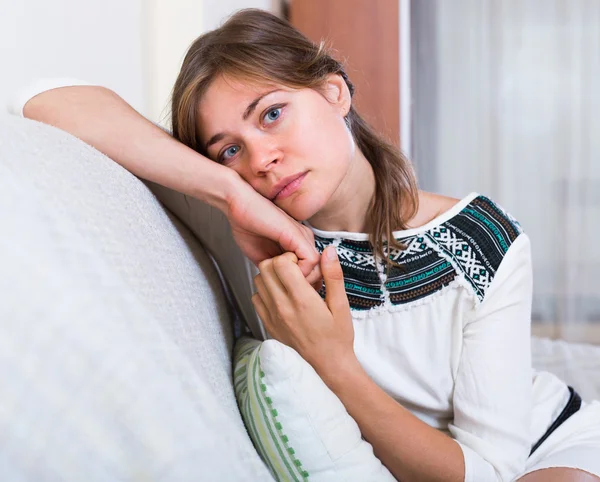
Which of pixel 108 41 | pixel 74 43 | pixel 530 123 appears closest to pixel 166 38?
pixel 108 41

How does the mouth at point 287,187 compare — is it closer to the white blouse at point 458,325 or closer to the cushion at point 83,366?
the white blouse at point 458,325

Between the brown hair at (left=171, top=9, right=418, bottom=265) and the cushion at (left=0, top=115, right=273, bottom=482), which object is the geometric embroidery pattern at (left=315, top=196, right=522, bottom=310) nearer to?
the brown hair at (left=171, top=9, right=418, bottom=265)

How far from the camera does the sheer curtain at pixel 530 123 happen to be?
3.37 meters

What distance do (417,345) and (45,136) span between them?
2.33 ft

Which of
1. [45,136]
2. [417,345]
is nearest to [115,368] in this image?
[45,136]

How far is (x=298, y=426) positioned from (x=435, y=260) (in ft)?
1.60

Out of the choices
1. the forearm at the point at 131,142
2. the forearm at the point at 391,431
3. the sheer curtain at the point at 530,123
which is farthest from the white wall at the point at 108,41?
the sheer curtain at the point at 530,123

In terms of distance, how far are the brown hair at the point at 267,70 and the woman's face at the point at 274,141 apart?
0.02 meters

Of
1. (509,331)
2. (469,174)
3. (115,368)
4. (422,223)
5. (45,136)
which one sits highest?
(45,136)

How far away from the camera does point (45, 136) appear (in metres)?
0.64

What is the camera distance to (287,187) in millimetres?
1000

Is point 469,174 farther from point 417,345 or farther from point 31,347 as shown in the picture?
point 31,347

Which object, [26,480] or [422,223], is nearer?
[26,480]

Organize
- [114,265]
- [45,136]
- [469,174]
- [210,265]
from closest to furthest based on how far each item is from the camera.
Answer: [114,265] → [45,136] → [210,265] → [469,174]
